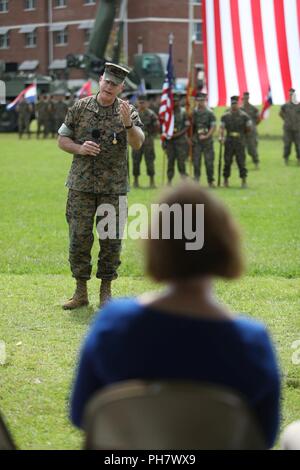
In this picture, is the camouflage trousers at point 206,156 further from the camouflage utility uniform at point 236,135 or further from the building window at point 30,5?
the building window at point 30,5

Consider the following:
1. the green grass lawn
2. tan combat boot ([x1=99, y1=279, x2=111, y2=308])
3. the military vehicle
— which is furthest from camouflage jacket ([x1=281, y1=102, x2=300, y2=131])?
tan combat boot ([x1=99, y1=279, x2=111, y2=308])

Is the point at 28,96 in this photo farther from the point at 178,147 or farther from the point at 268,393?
the point at 268,393

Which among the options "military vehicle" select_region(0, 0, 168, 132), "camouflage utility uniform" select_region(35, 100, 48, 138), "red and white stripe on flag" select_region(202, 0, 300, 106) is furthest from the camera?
"military vehicle" select_region(0, 0, 168, 132)

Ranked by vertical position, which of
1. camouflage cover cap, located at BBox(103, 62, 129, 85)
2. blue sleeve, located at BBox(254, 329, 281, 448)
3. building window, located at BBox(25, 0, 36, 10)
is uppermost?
building window, located at BBox(25, 0, 36, 10)

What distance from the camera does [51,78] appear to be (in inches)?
1978

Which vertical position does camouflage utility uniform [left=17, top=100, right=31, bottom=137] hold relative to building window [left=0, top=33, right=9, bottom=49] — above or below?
below

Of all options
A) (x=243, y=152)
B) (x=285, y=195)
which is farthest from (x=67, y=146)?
(x=243, y=152)

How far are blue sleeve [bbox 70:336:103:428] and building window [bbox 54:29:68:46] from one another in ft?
193

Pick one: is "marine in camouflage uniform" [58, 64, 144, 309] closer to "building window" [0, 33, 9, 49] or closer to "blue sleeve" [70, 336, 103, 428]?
"blue sleeve" [70, 336, 103, 428]

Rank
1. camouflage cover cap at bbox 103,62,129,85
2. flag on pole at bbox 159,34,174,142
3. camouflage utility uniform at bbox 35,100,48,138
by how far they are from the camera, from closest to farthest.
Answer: camouflage cover cap at bbox 103,62,129,85, flag on pole at bbox 159,34,174,142, camouflage utility uniform at bbox 35,100,48,138

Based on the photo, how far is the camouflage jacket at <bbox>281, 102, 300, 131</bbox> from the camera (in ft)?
89.2

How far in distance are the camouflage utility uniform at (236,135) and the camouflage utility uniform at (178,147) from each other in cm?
91

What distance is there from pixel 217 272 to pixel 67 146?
5507 mm

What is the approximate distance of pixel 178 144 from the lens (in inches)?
872
